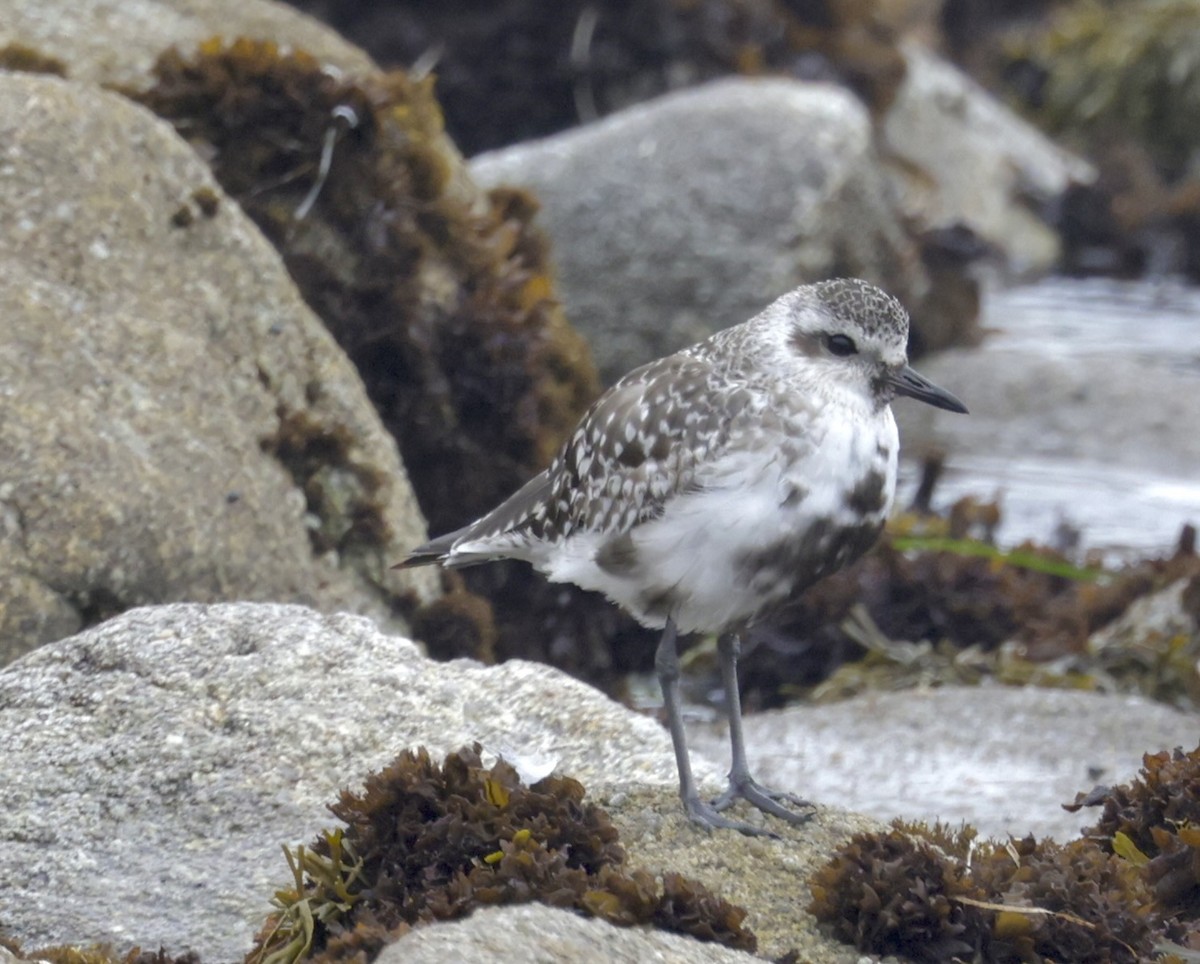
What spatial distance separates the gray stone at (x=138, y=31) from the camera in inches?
321

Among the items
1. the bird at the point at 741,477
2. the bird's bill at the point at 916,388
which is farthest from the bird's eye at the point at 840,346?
the bird's bill at the point at 916,388

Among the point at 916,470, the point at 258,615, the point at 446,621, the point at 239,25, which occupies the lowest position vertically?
the point at 916,470

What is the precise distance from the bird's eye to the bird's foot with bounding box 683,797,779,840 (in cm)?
123

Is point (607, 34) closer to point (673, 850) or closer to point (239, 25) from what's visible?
point (239, 25)

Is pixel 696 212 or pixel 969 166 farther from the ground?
pixel 696 212

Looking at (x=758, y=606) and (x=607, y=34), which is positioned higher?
(x=607, y=34)

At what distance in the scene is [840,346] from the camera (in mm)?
4910

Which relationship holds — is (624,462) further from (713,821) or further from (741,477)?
(713,821)

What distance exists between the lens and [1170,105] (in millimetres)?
19578

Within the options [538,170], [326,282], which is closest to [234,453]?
[326,282]

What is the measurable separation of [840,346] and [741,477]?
502 mm

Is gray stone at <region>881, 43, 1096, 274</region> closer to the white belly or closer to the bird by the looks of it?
the bird

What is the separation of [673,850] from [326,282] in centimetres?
407

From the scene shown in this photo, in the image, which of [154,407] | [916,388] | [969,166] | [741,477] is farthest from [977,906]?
[969,166]
